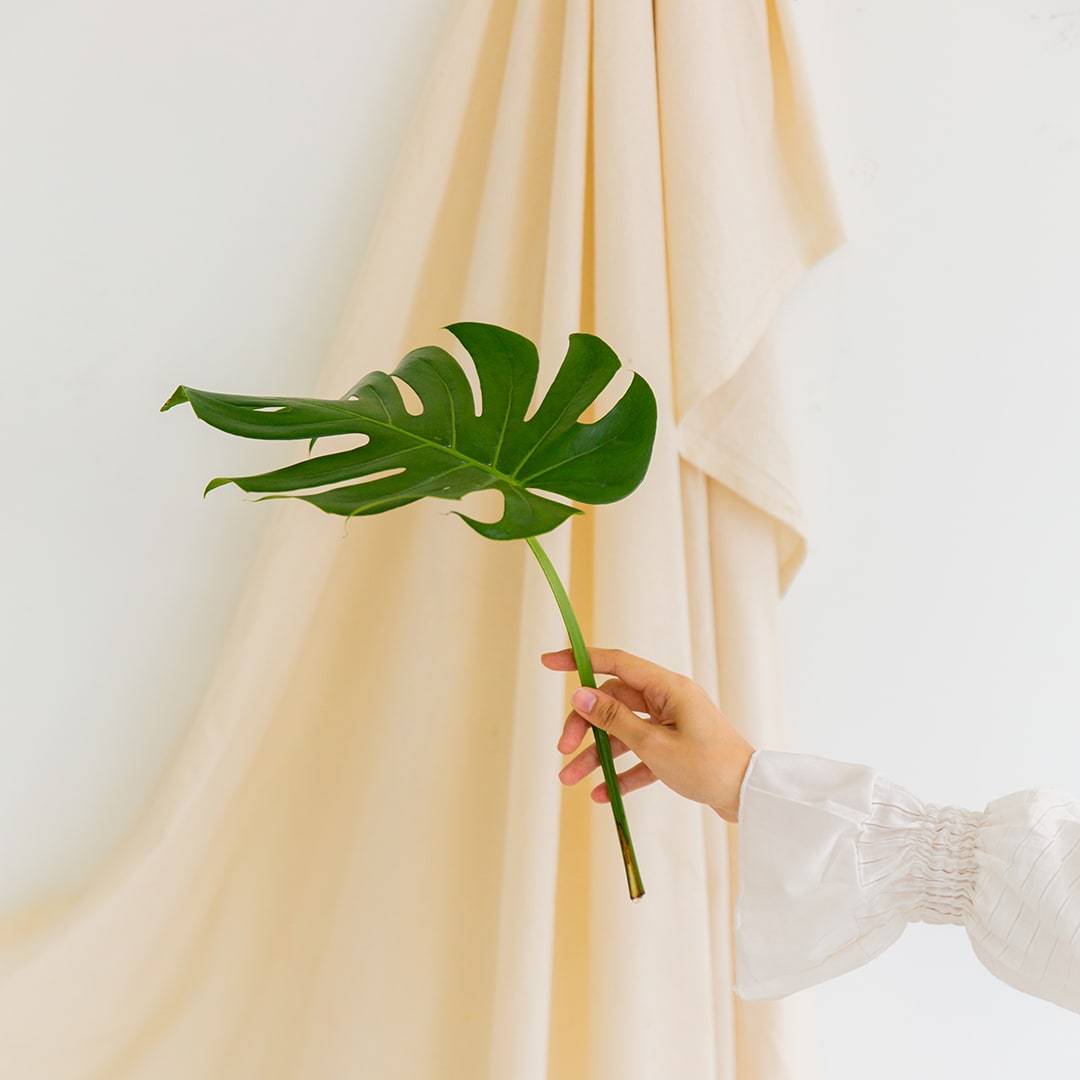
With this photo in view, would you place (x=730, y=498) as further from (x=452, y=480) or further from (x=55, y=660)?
(x=55, y=660)

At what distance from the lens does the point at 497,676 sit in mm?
1035

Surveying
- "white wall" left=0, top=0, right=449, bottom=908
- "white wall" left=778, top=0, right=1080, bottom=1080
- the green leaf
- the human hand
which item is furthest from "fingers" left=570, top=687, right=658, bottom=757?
"white wall" left=0, top=0, right=449, bottom=908

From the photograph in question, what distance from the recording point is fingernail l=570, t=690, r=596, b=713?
71 cm

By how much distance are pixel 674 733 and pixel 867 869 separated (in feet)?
0.51

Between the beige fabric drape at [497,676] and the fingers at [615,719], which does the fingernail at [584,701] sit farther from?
the beige fabric drape at [497,676]

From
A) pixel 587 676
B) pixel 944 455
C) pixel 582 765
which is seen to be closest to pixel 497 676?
pixel 582 765

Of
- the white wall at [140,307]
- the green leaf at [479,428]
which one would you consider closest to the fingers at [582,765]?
the green leaf at [479,428]

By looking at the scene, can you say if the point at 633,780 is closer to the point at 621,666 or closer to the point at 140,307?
the point at 621,666

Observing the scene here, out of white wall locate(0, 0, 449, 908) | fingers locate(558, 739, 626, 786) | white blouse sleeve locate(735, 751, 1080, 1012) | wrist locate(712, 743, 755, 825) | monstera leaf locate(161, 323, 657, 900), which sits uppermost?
white wall locate(0, 0, 449, 908)

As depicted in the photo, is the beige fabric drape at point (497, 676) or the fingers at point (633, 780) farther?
the beige fabric drape at point (497, 676)

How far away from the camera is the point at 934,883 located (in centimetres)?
74

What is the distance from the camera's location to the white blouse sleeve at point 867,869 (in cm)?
70

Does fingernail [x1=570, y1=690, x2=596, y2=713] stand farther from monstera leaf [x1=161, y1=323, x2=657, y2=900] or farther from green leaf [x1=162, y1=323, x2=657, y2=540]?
green leaf [x1=162, y1=323, x2=657, y2=540]

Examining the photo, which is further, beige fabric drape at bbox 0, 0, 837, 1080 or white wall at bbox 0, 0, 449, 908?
white wall at bbox 0, 0, 449, 908
